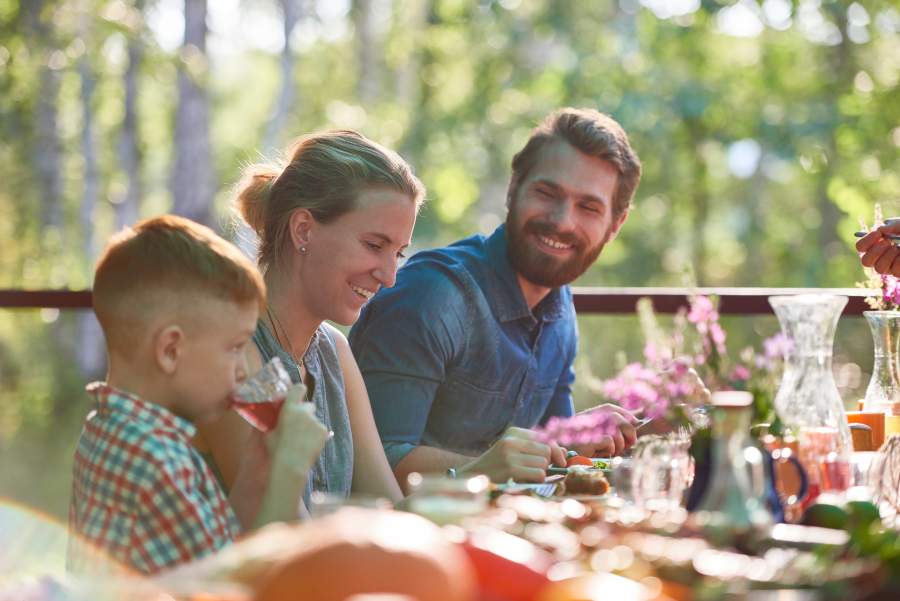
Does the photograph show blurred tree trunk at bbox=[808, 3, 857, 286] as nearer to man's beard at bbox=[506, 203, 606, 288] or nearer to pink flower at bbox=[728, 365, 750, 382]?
man's beard at bbox=[506, 203, 606, 288]

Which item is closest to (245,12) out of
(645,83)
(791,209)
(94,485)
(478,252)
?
(645,83)

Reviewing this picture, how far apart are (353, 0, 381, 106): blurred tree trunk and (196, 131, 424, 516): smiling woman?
54.6 ft

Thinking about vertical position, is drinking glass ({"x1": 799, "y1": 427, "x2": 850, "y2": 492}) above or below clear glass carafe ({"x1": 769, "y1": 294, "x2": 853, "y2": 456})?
below

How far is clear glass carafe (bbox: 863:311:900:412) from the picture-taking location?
7.55 ft

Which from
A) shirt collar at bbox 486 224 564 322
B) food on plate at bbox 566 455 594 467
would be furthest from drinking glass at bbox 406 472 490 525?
shirt collar at bbox 486 224 564 322

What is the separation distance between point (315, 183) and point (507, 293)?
0.89m

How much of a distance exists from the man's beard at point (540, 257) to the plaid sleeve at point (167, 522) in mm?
1772

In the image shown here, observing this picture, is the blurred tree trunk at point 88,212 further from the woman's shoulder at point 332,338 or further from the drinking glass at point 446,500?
the drinking glass at point 446,500

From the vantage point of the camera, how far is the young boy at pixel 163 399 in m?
1.59

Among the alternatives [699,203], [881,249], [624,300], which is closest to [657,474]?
[881,249]

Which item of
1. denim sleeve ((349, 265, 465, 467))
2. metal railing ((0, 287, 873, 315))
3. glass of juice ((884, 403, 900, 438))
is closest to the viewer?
glass of juice ((884, 403, 900, 438))

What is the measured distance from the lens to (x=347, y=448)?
98.0 inches

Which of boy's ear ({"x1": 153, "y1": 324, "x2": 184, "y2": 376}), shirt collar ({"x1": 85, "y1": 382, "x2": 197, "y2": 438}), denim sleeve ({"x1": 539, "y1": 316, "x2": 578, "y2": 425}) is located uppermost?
boy's ear ({"x1": 153, "y1": 324, "x2": 184, "y2": 376})

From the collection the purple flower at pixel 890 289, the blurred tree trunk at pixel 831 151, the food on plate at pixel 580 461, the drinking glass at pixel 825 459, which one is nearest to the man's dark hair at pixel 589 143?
the purple flower at pixel 890 289
